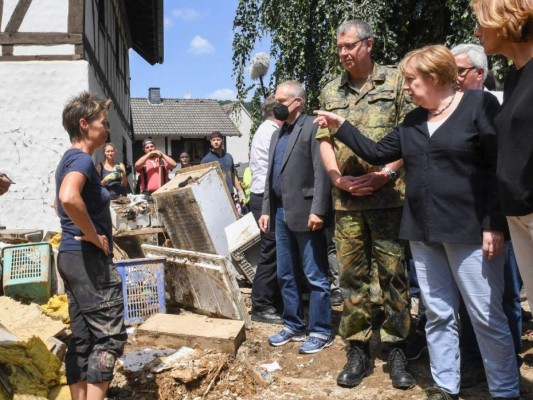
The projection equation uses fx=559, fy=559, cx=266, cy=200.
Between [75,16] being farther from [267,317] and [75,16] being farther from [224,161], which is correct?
[267,317]

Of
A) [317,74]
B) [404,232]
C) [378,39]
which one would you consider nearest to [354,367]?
[404,232]

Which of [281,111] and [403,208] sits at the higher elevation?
[281,111]

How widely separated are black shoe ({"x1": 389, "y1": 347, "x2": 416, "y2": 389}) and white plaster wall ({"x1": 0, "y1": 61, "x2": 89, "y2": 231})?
222 inches

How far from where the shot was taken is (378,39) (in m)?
7.77

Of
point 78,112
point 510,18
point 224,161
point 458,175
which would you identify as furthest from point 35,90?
point 510,18

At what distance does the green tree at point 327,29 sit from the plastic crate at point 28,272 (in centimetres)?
464

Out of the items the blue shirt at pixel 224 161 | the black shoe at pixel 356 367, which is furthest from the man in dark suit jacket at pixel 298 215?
the blue shirt at pixel 224 161

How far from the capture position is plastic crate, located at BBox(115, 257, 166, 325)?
191 inches

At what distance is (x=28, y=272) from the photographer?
17.1 ft

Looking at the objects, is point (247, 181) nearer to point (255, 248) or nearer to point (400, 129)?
point (255, 248)

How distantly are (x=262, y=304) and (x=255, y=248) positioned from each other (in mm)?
709

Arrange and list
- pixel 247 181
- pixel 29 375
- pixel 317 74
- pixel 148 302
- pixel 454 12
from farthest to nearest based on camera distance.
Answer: pixel 317 74, pixel 247 181, pixel 454 12, pixel 148 302, pixel 29 375

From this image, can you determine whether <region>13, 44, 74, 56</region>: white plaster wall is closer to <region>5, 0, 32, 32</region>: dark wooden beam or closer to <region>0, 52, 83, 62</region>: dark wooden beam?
<region>0, 52, 83, 62</region>: dark wooden beam

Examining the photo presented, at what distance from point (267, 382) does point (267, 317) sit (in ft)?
4.48
